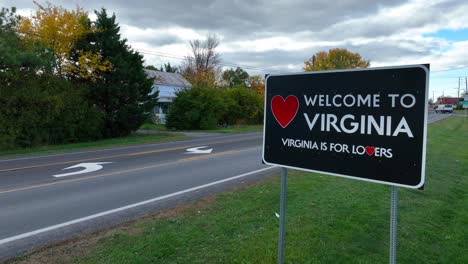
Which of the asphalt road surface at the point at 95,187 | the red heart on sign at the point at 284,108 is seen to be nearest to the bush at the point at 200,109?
the asphalt road surface at the point at 95,187

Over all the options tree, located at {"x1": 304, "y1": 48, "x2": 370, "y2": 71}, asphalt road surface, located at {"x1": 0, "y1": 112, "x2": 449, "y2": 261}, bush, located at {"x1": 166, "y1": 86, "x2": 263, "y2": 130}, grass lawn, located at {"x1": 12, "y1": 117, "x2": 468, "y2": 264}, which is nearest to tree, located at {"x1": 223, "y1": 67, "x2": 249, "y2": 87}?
tree, located at {"x1": 304, "y1": 48, "x2": 370, "y2": 71}

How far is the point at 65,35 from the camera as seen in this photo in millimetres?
21344

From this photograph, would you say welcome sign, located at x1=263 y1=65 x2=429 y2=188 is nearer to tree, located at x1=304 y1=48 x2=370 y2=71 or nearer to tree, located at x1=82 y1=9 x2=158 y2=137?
tree, located at x1=82 y1=9 x2=158 y2=137

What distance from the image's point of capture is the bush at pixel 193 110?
31391 millimetres

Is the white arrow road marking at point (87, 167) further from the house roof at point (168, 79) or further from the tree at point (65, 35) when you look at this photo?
the house roof at point (168, 79)

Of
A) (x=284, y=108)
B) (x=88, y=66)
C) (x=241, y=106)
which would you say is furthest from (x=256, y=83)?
(x=284, y=108)

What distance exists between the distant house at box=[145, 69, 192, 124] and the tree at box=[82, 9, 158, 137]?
1567 cm

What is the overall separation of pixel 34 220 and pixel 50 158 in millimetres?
8607

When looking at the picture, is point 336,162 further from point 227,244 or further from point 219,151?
point 219,151

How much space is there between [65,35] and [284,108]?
2148 cm

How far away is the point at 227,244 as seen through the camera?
14.6ft

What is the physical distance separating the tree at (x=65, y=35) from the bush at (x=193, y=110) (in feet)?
32.4

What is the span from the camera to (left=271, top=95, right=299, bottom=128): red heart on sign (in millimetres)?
3248

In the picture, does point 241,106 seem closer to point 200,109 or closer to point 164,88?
point 200,109
